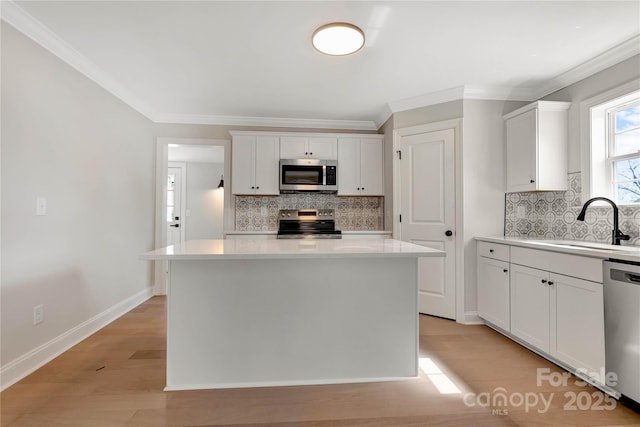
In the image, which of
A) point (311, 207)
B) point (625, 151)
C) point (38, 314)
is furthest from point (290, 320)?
point (625, 151)

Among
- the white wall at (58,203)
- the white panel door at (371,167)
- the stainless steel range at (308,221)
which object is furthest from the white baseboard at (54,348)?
the white panel door at (371,167)

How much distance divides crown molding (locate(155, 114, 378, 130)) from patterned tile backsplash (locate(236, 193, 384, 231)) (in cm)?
95

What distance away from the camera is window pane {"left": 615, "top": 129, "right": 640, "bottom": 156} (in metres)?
2.25

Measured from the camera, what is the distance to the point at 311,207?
4.13 meters

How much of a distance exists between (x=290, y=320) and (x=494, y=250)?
201cm

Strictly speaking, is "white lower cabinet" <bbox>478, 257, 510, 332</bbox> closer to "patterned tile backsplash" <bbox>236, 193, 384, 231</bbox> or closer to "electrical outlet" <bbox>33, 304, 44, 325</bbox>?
"patterned tile backsplash" <bbox>236, 193, 384, 231</bbox>

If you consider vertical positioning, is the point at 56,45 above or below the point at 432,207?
above

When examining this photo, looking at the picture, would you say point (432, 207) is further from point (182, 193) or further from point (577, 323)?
point (182, 193)

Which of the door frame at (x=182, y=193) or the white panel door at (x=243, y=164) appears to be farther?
the door frame at (x=182, y=193)

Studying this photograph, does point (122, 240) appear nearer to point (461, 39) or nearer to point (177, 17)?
point (177, 17)

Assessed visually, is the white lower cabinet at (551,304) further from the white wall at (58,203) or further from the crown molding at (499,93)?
the white wall at (58,203)

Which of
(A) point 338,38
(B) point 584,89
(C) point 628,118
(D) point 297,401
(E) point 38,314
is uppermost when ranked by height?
(A) point 338,38

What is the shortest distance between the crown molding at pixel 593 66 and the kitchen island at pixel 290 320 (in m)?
2.17

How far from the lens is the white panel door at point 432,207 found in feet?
10.2
